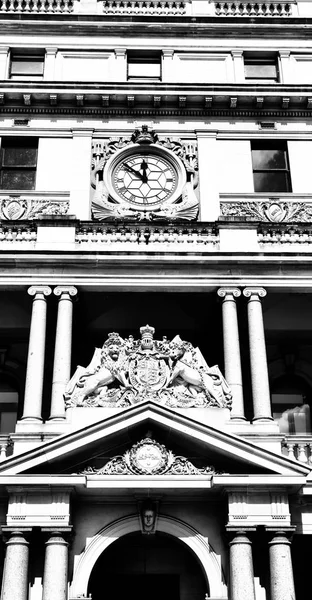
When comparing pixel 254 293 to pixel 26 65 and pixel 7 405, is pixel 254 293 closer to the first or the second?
pixel 7 405

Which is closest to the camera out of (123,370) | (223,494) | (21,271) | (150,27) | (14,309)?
(223,494)

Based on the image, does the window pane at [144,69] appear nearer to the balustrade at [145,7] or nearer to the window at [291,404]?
the balustrade at [145,7]

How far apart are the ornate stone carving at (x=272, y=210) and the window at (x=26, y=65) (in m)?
7.63

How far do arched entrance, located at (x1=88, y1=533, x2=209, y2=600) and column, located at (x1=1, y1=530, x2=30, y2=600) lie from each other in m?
3.31

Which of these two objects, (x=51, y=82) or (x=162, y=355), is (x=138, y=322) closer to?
(x=162, y=355)

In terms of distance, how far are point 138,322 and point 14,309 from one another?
3.45 meters

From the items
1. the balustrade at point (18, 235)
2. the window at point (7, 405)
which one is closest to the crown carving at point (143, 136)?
the balustrade at point (18, 235)

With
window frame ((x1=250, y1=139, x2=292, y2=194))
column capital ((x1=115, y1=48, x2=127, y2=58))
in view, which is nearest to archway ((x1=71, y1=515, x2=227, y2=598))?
window frame ((x1=250, y1=139, x2=292, y2=194))

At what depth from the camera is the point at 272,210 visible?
20.8 meters

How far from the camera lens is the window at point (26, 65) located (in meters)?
23.5

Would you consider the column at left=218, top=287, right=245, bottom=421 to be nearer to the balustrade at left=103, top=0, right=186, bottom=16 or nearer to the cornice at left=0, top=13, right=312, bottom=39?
the cornice at left=0, top=13, right=312, bottom=39

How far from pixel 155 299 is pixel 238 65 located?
8.35 metres

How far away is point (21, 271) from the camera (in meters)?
18.7

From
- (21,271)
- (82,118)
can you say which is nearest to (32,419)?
(21,271)
